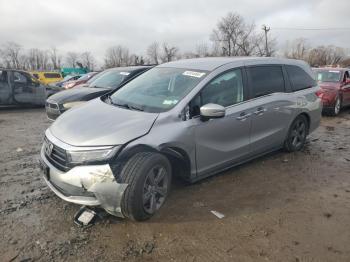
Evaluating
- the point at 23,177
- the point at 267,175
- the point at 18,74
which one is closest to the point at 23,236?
the point at 23,177

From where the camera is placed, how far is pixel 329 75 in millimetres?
11320

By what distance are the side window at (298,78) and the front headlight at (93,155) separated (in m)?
3.74

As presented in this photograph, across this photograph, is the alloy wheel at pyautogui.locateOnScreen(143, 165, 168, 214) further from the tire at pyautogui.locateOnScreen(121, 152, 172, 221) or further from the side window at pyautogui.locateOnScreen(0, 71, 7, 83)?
the side window at pyautogui.locateOnScreen(0, 71, 7, 83)

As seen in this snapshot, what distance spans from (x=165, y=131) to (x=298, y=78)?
11.0 feet

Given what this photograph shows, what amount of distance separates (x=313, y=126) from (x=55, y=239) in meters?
5.07

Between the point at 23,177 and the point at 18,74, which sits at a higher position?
the point at 18,74

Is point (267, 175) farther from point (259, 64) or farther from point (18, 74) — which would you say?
point (18, 74)

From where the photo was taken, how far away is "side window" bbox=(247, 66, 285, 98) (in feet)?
15.4

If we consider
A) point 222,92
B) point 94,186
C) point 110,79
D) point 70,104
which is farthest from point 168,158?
point 110,79

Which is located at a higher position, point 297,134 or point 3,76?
point 3,76

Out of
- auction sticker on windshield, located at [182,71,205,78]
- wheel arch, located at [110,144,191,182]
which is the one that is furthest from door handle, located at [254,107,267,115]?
wheel arch, located at [110,144,191,182]

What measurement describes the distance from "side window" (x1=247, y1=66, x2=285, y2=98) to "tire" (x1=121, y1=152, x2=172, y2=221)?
197 cm

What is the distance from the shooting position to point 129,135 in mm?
3285

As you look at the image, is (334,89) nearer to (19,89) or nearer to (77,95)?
(77,95)
